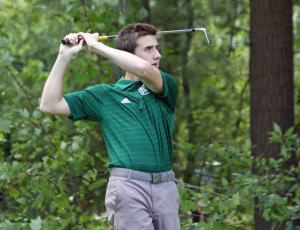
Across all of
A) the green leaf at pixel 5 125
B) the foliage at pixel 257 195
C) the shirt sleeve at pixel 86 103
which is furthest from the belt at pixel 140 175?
the green leaf at pixel 5 125

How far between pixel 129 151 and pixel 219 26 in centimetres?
544

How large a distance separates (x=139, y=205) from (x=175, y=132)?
4.00 m

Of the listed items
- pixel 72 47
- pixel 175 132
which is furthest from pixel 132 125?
pixel 175 132

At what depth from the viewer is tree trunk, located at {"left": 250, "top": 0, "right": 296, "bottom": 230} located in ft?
17.3

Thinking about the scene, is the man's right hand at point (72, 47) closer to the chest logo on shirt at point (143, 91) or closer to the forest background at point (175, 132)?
the chest logo on shirt at point (143, 91)

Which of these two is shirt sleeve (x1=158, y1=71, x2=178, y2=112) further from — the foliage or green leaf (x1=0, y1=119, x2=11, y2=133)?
green leaf (x1=0, y1=119, x2=11, y2=133)

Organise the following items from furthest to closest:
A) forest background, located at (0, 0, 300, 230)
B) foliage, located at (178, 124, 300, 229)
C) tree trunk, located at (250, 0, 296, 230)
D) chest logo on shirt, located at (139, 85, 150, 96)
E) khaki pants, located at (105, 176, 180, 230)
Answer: tree trunk, located at (250, 0, 296, 230) → forest background, located at (0, 0, 300, 230) → foliage, located at (178, 124, 300, 229) → chest logo on shirt, located at (139, 85, 150, 96) → khaki pants, located at (105, 176, 180, 230)

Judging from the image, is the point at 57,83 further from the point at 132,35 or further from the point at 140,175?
the point at 140,175

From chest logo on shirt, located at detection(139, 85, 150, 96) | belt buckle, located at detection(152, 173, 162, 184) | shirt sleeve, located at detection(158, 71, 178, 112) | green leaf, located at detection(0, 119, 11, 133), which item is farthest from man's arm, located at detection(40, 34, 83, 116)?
green leaf, located at detection(0, 119, 11, 133)

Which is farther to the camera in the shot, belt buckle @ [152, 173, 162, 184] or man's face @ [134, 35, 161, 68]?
man's face @ [134, 35, 161, 68]

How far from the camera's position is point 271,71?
529 centimetres

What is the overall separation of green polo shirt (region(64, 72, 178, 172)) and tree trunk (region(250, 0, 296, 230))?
256cm

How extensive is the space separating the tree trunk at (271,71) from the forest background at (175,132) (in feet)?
1.17

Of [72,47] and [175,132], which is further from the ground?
[72,47]
